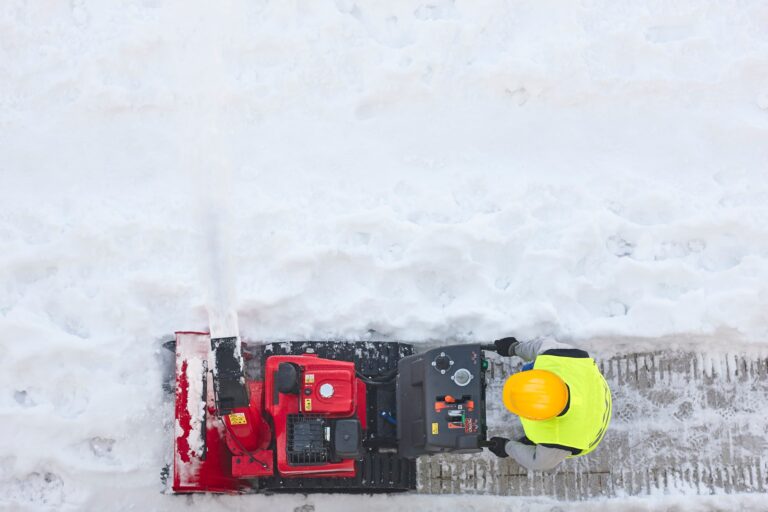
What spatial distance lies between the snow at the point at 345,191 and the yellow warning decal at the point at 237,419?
44.5 inches

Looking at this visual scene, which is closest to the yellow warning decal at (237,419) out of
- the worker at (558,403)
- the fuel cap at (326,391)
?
the fuel cap at (326,391)

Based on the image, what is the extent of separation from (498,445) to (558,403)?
0.98 m

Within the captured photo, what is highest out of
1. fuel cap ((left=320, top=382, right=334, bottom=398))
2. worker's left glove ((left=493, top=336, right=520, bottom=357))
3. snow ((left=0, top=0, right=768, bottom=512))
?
snow ((left=0, top=0, right=768, bottom=512))

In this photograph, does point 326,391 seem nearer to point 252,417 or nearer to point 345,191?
point 252,417

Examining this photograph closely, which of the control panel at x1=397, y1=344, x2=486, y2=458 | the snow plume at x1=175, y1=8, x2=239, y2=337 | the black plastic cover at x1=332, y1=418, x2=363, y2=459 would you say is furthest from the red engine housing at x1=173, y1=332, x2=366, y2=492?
the snow plume at x1=175, y1=8, x2=239, y2=337

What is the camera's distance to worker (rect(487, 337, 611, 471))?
195 inches

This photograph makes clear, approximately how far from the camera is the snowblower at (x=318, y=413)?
5.19m

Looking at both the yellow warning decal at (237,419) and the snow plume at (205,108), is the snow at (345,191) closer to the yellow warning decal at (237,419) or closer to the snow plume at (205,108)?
the snow plume at (205,108)

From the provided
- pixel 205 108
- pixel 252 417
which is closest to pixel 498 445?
pixel 252 417

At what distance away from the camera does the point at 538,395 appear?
16.1 feet

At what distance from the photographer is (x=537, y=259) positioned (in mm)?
6238

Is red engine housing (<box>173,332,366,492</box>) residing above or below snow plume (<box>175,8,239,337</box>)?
below

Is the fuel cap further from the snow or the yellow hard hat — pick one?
the yellow hard hat

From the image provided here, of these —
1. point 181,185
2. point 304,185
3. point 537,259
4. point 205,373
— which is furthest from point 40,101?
point 537,259
